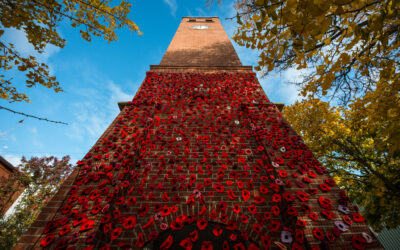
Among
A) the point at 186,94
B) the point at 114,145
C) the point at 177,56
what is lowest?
the point at 114,145

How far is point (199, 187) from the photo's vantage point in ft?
10.3

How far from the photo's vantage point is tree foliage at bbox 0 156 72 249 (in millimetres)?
7926

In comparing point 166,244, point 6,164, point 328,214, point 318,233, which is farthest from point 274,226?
point 6,164

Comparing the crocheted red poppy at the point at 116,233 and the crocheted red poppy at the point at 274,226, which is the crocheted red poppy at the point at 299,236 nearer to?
the crocheted red poppy at the point at 274,226

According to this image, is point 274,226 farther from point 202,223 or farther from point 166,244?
point 166,244

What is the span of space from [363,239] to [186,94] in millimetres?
4833

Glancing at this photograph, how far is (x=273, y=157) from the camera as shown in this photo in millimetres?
3322

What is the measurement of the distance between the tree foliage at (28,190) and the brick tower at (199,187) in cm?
920

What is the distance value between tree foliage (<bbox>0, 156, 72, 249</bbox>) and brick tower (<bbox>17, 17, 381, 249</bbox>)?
9.20 m

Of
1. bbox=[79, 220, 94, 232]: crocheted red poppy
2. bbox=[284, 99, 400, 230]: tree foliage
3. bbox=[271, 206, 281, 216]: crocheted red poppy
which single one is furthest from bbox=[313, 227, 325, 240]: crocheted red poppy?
bbox=[284, 99, 400, 230]: tree foliage

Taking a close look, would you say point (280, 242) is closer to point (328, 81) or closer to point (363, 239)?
point (363, 239)

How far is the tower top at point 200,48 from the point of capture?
23.4ft

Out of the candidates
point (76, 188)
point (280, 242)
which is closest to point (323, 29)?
point (280, 242)

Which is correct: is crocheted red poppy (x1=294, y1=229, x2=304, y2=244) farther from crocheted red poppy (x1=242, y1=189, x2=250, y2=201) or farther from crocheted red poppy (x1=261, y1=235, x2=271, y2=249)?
crocheted red poppy (x1=242, y1=189, x2=250, y2=201)
